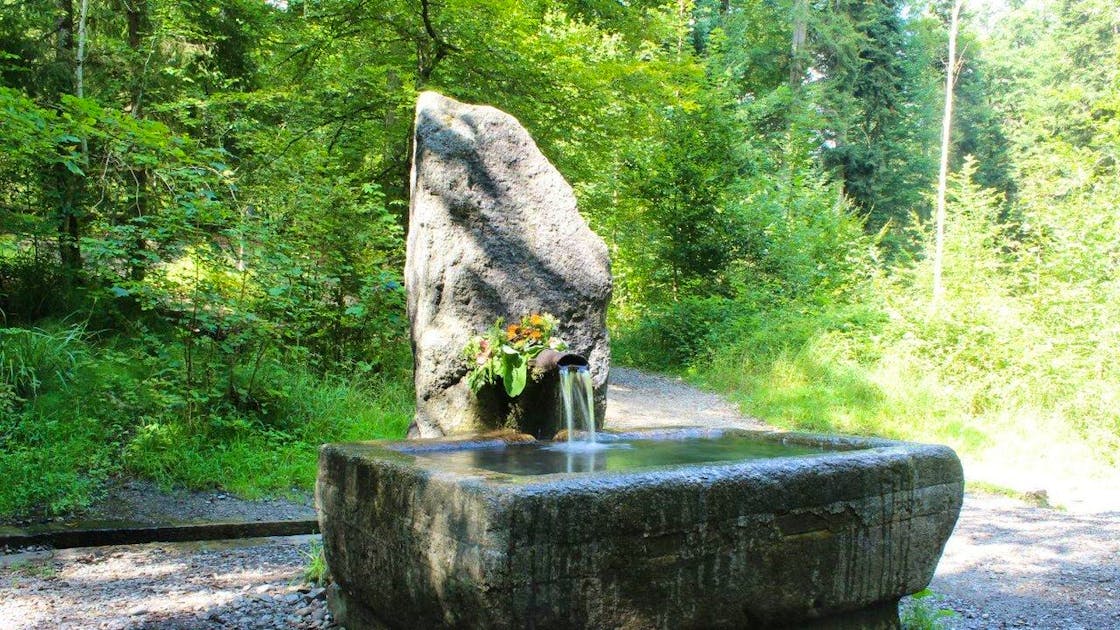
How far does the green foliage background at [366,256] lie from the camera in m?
6.39

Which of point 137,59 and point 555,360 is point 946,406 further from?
point 137,59

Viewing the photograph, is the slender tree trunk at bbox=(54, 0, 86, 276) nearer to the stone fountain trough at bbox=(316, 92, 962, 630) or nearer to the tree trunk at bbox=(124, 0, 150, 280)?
the tree trunk at bbox=(124, 0, 150, 280)

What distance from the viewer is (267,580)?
436 cm

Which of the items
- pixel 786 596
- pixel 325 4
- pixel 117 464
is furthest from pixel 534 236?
pixel 325 4

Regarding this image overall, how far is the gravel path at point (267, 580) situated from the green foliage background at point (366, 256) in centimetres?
95

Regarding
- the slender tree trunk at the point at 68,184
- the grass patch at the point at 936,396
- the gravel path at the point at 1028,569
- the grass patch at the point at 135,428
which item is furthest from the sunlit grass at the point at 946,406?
the slender tree trunk at the point at 68,184

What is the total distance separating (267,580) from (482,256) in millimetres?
2133

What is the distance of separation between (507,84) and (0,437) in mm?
7074

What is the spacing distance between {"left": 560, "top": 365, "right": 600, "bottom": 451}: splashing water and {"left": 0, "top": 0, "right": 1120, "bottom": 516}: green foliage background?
9.55ft

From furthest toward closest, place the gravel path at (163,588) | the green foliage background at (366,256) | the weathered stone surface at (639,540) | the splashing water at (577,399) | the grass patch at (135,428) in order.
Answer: the green foliage background at (366,256) < the grass patch at (135,428) < the splashing water at (577,399) < the gravel path at (163,588) < the weathered stone surface at (639,540)

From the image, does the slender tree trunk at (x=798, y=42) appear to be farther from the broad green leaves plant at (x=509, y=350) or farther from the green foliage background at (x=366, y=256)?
the broad green leaves plant at (x=509, y=350)

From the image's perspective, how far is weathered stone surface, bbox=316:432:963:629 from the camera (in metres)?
2.47

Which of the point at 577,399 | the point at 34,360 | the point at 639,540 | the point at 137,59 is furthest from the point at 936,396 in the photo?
the point at 137,59

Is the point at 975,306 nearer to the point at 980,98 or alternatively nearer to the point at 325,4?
the point at 325,4
